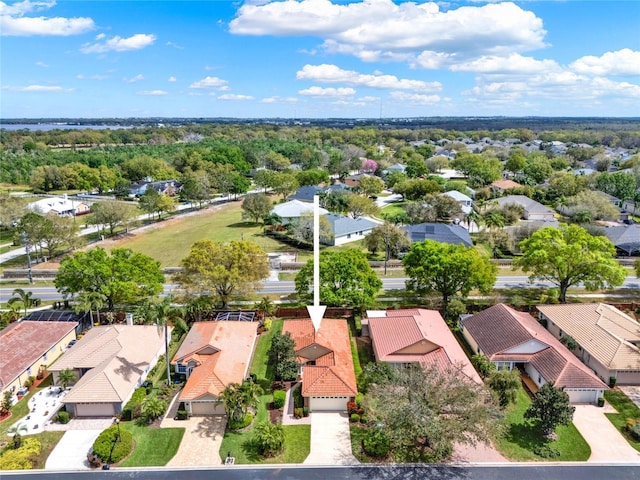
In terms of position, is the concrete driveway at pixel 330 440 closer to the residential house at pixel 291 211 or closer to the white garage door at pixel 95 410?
the white garage door at pixel 95 410

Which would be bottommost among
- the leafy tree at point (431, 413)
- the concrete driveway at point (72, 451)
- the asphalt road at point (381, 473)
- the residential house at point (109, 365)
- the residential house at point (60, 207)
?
the concrete driveway at point (72, 451)

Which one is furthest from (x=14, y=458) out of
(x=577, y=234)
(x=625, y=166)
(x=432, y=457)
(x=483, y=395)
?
(x=625, y=166)

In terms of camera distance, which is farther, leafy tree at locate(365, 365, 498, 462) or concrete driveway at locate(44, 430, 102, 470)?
concrete driveway at locate(44, 430, 102, 470)

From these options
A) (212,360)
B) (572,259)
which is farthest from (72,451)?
(572,259)

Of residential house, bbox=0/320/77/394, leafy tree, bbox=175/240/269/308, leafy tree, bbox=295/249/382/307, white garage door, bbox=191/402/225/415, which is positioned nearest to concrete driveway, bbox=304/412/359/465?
white garage door, bbox=191/402/225/415

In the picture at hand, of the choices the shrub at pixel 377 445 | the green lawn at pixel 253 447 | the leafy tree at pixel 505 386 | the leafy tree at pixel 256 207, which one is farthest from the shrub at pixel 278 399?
the leafy tree at pixel 256 207

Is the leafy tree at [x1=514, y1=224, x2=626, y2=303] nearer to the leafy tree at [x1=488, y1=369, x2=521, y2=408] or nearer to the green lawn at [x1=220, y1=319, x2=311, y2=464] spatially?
the leafy tree at [x1=488, y1=369, x2=521, y2=408]

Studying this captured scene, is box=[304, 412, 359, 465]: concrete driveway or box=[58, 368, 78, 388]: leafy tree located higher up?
box=[58, 368, 78, 388]: leafy tree
